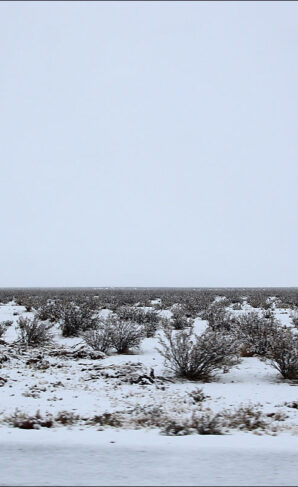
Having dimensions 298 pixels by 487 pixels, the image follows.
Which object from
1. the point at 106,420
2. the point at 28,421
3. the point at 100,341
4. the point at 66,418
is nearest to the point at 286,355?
the point at 106,420

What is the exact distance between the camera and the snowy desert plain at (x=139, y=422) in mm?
3309

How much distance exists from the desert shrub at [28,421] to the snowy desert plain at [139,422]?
1 centimetres

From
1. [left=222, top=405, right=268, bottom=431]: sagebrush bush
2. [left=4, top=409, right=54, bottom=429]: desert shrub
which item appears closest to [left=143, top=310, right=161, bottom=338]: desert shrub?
[left=222, top=405, right=268, bottom=431]: sagebrush bush

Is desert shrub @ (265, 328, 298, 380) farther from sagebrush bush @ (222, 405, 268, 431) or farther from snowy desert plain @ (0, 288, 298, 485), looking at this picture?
sagebrush bush @ (222, 405, 268, 431)

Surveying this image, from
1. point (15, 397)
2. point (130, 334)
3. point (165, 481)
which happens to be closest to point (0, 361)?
point (15, 397)

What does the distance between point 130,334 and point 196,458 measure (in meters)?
6.75

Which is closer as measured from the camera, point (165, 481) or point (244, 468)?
point (165, 481)

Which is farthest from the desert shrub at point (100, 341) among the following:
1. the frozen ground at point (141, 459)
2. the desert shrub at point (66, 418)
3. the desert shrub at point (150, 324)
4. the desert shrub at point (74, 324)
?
the frozen ground at point (141, 459)

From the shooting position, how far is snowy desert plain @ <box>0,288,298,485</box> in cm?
331

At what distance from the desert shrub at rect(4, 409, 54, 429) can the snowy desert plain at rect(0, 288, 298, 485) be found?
13 millimetres

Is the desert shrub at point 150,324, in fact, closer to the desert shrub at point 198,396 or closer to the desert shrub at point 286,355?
the desert shrub at point 286,355

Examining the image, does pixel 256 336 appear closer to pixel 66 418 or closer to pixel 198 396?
pixel 198 396

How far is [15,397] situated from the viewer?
6.23m

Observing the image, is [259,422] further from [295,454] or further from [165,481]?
[165,481]
